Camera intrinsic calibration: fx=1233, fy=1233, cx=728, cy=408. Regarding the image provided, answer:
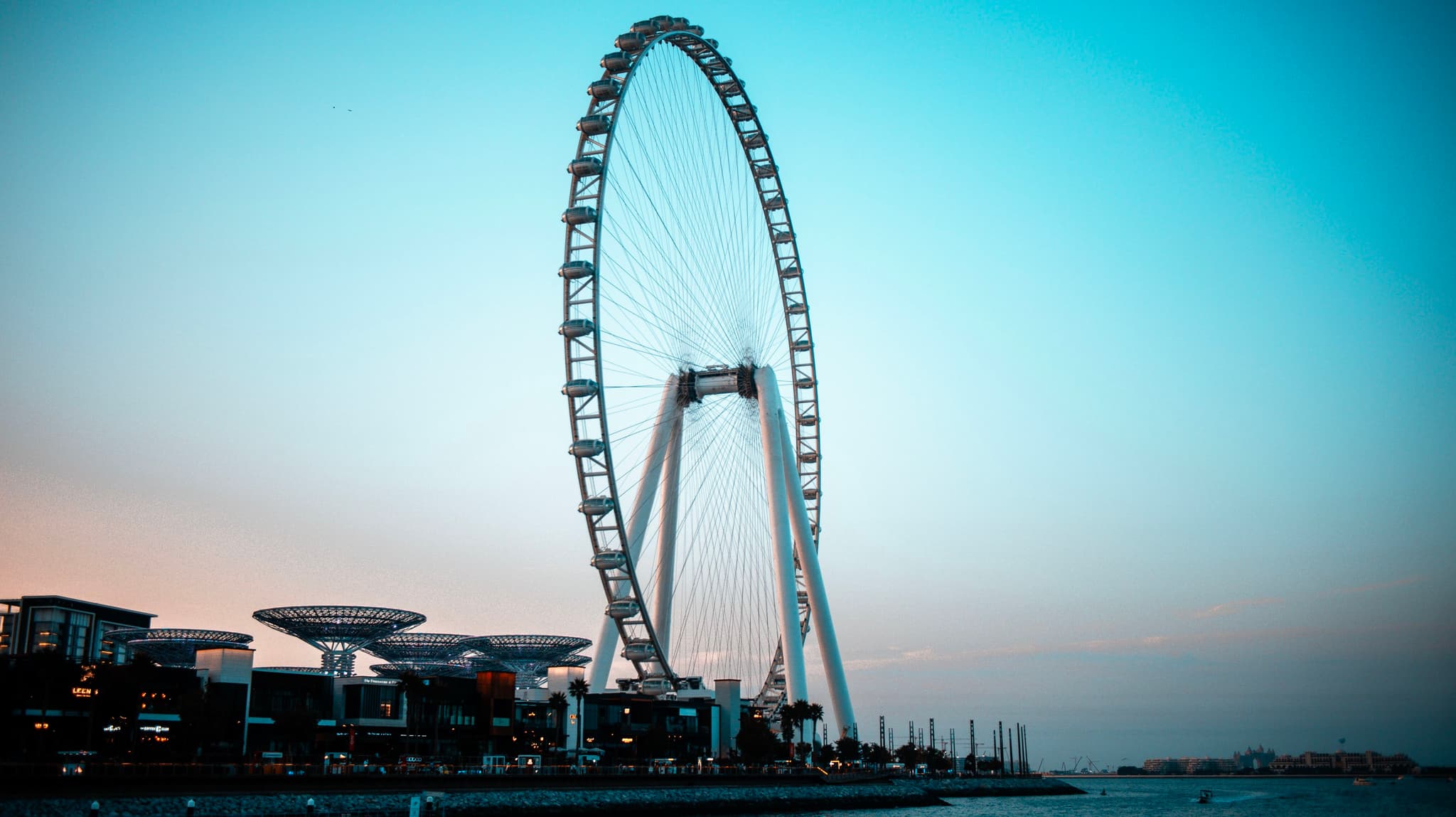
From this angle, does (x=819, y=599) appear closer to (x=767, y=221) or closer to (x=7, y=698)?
(x=767, y=221)

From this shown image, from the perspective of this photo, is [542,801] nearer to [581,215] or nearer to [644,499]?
[644,499]

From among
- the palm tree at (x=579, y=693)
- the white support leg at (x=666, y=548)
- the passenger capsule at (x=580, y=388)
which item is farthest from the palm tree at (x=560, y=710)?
the passenger capsule at (x=580, y=388)

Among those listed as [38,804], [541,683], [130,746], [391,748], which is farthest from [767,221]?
[541,683]

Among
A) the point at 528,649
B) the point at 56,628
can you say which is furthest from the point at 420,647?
the point at 56,628

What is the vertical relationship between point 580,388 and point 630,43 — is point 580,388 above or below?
below

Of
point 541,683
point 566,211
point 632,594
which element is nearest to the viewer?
point 566,211
